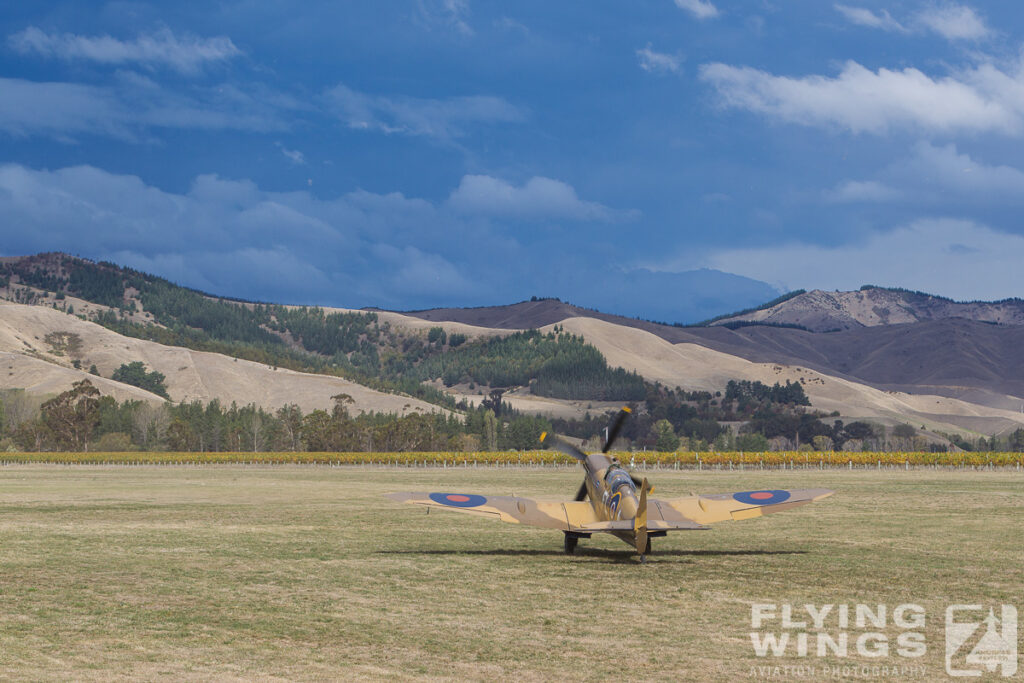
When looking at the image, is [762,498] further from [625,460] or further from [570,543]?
[625,460]

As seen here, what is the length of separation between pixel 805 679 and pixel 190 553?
54.1 feet

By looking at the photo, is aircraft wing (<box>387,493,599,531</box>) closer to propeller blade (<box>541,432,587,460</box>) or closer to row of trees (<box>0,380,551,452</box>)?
propeller blade (<box>541,432,587,460</box>)

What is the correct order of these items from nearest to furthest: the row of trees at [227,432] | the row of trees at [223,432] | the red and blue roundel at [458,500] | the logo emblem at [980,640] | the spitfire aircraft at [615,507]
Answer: the logo emblem at [980,640] → the spitfire aircraft at [615,507] → the red and blue roundel at [458,500] → the row of trees at [223,432] → the row of trees at [227,432]

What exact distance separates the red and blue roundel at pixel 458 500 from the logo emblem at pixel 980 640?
10885 mm

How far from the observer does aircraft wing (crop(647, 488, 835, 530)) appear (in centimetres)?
2255

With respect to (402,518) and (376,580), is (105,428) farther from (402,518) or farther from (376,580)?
(376,580)

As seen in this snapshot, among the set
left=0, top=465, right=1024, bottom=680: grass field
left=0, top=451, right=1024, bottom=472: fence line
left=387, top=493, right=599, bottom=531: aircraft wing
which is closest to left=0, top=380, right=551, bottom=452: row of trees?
left=0, top=451, right=1024, bottom=472: fence line

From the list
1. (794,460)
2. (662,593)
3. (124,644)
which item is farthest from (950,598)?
(794,460)

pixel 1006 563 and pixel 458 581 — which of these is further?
pixel 1006 563

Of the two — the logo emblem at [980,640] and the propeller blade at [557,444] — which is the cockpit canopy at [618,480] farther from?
the logo emblem at [980,640]

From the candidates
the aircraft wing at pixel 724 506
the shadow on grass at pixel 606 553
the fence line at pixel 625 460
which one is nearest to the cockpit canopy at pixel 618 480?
the aircraft wing at pixel 724 506

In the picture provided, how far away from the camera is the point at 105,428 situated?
569 ft

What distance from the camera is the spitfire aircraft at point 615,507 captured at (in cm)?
2166

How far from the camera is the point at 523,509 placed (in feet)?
76.4
